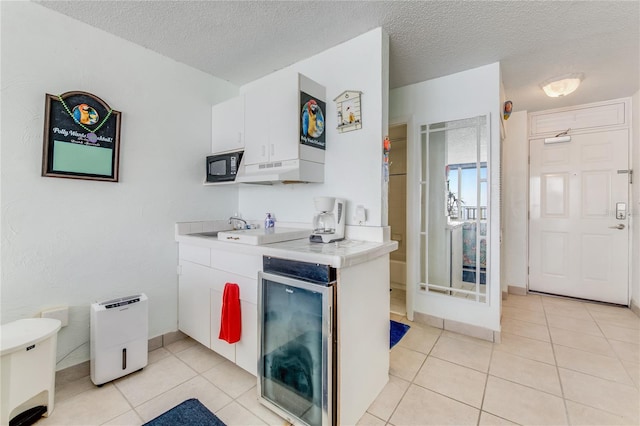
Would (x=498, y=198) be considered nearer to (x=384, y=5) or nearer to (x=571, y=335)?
(x=571, y=335)

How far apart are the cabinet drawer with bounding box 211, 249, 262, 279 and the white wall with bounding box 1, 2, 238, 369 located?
67 centimetres

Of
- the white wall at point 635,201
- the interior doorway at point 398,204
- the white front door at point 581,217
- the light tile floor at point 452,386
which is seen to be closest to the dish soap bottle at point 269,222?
the light tile floor at point 452,386

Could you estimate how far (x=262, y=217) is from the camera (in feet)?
9.23

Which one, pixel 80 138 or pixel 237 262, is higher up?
pixel 80 138

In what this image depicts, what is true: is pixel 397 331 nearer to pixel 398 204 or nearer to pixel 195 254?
pixel 195 254

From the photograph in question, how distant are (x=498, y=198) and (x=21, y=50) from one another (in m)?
3.72

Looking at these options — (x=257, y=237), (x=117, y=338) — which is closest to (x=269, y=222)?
(x=257, y=237)

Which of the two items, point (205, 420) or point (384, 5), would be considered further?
point (384, 5)

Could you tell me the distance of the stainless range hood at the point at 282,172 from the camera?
203 cm

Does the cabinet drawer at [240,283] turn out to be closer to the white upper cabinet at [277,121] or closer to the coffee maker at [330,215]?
the coffee maker at [330,215]

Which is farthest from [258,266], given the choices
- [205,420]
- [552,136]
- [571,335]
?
[552,136]

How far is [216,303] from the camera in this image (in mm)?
2045

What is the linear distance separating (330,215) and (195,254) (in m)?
1.17

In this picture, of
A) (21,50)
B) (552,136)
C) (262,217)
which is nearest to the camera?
(21,50)
